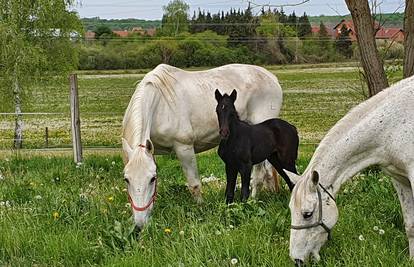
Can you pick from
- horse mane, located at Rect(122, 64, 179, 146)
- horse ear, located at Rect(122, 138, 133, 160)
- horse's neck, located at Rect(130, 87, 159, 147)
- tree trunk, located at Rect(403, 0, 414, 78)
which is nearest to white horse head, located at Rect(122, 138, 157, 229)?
horse ear, located at Rect(122, 138, 133, 160)

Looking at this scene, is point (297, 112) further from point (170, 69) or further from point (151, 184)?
point (151, 184)

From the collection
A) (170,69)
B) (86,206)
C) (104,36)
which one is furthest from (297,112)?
(104,36)

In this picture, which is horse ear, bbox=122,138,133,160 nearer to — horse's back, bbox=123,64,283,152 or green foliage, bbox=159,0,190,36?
horse's back, bbox=123,64,283,152

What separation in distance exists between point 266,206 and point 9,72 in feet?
52.1

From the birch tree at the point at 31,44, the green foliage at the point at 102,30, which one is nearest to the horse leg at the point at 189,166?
the birch tree at the point at 31,44

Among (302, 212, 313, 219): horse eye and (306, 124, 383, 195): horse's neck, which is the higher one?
(306, 124, 383, 195): horse's neck

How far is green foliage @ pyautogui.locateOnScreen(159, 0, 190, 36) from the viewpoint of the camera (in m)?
46.0

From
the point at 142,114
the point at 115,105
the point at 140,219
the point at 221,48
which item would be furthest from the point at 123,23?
the point at 140,219

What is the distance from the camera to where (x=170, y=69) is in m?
7.12

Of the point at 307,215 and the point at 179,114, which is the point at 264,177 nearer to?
the point at 179,114

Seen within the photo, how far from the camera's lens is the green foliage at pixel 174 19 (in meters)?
46.0

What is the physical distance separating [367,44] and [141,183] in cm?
396

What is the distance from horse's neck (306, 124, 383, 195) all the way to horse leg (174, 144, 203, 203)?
2.33 meters

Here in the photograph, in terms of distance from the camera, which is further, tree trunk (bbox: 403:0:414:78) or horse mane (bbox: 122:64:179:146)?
tree trunk (bbox: 403:0:414:78)
